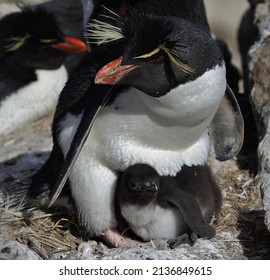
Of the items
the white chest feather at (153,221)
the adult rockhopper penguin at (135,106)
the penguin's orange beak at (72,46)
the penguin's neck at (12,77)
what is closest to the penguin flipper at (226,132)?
the adult rockhopper penguin at (135,106)

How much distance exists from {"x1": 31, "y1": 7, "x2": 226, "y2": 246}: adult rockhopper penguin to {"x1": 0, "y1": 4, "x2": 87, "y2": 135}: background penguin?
1.68 metres

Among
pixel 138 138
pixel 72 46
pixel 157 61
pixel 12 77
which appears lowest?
pixel 12 77

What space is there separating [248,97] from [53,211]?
1.53 metres

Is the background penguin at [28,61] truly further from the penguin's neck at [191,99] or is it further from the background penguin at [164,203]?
the penguin's neck at [191,99]

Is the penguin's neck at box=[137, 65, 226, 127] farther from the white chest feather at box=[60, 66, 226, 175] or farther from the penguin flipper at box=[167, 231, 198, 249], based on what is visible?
the penguin flipper at box=[167, 231, 198, 249]

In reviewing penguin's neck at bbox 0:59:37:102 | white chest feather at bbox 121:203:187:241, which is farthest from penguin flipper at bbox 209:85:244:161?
penguin's neck at bbox 0:59:37:102

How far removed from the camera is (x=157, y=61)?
323 cm

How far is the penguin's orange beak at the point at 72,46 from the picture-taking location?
5.53 m

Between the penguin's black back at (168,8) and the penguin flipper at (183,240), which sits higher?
the penguin's black back at (168,8)

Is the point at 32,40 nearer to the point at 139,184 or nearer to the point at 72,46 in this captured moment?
the point at 72,46

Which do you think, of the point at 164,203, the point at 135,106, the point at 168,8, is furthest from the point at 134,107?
the point at 168,8

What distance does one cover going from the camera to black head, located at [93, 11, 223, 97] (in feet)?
10.5

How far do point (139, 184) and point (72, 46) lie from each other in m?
2.33

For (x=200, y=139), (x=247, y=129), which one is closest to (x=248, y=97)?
(x=247, y=129)
